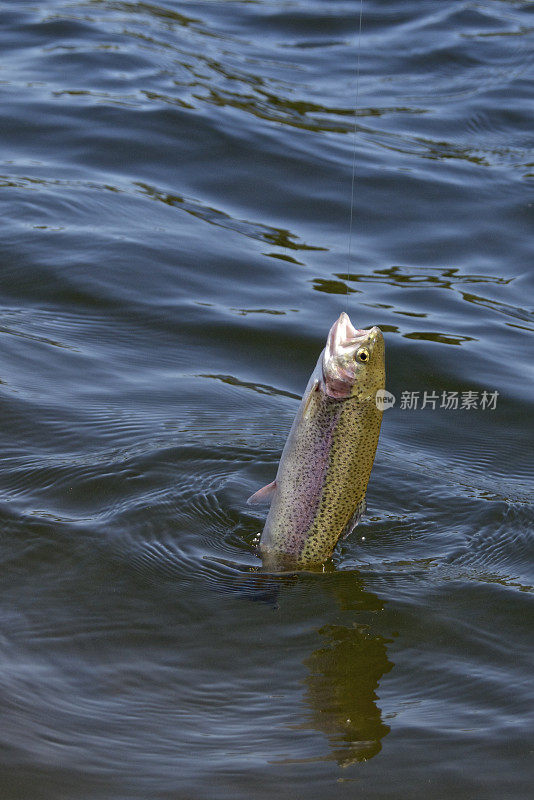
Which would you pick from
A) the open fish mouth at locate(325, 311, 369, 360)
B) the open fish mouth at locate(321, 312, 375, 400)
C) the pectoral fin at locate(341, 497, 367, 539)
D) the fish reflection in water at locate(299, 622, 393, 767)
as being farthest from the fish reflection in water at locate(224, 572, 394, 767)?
the open fish mouth at locate(325, 311, 369, 360)

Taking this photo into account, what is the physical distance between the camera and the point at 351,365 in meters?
5.51

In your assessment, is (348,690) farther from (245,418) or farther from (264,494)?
(245,418)

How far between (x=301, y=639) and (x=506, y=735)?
1146mm

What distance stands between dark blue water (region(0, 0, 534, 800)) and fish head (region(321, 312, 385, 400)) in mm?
1072

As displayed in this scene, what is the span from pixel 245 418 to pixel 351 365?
2.40m

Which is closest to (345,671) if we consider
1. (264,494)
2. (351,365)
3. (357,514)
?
(357,514)

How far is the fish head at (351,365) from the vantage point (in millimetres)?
5504

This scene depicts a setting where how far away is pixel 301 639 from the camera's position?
5520 mm

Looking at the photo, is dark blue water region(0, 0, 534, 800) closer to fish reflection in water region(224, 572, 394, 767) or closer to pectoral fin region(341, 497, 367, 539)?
fish reflection in water region(224, 572, 394, 767)

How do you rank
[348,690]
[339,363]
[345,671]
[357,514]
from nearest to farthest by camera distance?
[348,690] < [345,671] < [339,363] < [357,514]

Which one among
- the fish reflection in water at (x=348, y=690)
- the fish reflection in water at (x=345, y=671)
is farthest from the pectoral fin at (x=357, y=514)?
the fish reflection in water at (x=348, y=690)

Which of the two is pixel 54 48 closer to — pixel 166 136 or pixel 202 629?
pixel 166 136

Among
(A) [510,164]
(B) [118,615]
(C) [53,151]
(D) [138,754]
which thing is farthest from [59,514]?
(A) [510,164]

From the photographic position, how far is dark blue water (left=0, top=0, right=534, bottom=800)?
479 centimetres
